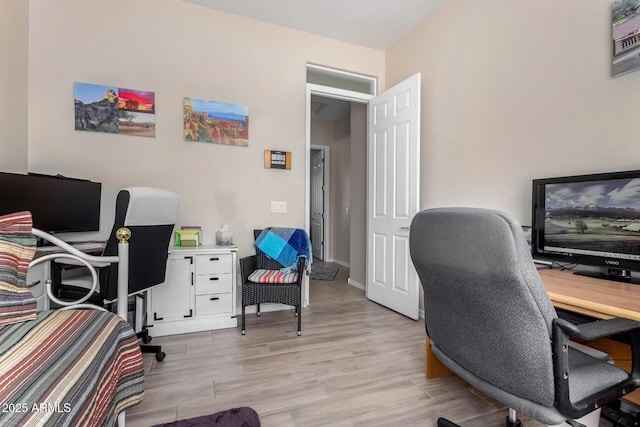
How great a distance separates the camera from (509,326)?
903 millimetres

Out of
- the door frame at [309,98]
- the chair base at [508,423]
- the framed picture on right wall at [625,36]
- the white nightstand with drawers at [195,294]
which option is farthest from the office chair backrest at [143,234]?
the framed picture on right wall at [625,36]

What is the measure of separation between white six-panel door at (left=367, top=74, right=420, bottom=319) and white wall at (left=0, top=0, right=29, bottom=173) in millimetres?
3232

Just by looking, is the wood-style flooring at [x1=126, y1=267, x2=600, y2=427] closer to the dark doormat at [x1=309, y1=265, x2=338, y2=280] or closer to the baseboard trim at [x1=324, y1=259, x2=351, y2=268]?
the dark doormat at [x1=309, y1=265, x2=338, y2=280]

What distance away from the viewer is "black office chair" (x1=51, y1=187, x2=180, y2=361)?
174 cm

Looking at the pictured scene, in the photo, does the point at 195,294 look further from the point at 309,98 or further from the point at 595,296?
the point at 595,296

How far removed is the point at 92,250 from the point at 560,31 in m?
3.52

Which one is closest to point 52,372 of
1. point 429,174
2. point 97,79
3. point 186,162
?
point 186,162

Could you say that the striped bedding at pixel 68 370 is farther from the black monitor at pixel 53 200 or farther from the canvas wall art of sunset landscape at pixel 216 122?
the canvas wall art of sunset landscape at pixel 216 122

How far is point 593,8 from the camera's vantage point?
1.70 m

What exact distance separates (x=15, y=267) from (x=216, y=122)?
2152 millimetres

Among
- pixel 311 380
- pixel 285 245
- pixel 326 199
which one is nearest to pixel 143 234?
pixel 285 245

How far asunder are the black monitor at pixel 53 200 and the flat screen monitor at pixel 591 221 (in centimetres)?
337

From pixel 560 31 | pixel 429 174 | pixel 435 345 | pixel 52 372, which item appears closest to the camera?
pixel 52 372

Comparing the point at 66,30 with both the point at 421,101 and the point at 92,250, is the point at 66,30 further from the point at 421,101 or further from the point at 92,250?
the point at 421,101
